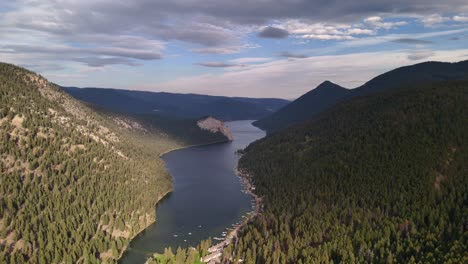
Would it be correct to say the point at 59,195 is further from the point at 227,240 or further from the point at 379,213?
the point at 379,213

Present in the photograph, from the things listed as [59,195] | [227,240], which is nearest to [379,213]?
[227,240]

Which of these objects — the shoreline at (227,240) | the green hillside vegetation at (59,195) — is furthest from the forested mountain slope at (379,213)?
the green hillside vegetation at (59,195)

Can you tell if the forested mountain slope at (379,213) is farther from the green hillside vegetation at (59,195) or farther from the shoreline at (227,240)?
the green hillside vegetation at (59,195)

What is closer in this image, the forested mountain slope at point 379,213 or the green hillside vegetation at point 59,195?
the forested mountain slope at point 379,213

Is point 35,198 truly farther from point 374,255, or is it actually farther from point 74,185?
point 374,255

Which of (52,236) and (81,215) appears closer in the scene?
(52,236)

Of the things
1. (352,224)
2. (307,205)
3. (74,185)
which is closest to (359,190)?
(307,205)

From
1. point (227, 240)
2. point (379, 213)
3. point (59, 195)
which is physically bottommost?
point (227, 240)

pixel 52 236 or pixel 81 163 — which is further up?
pixel 81 163

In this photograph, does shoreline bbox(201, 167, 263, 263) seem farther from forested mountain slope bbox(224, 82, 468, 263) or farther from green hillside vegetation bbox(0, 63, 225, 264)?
green hillside vegetation bbox(0, 63, 225, 264)
